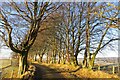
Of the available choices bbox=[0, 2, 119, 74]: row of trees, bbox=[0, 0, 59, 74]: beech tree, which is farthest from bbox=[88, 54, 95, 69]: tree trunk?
bbox=[0, 0, 59, 74]: beech tree

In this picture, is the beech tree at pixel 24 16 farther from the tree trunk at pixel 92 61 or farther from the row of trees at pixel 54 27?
the tree trunk at pixel 92 61

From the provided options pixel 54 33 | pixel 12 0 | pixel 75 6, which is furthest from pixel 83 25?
pixel 12 0

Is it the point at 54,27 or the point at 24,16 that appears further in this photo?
the point at 54,27

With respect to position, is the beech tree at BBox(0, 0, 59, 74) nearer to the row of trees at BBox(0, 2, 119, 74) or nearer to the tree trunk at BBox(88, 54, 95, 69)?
the row of trees at BBox(0, 2, 119, 74)

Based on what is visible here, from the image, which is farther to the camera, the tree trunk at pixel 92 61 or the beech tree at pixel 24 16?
the tree trunk at pixel 92 61

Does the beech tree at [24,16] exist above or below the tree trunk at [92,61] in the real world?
above

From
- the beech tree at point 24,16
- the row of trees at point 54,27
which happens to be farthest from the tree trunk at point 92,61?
the beech tree at point 24,16

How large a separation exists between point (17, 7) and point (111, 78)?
1167 centimetres

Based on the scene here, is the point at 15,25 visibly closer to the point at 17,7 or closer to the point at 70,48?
the point at 17,7

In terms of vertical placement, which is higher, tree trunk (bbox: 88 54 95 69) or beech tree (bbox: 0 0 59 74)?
beech tree (bbox: 0 0 59 74)

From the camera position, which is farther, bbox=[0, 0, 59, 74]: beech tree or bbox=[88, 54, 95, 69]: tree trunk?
bbox=[88, 54, 95, 69]: tree trunk

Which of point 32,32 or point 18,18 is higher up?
point 18,18

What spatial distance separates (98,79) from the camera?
21.5 m

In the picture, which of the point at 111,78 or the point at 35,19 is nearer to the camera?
the point at 111,78
